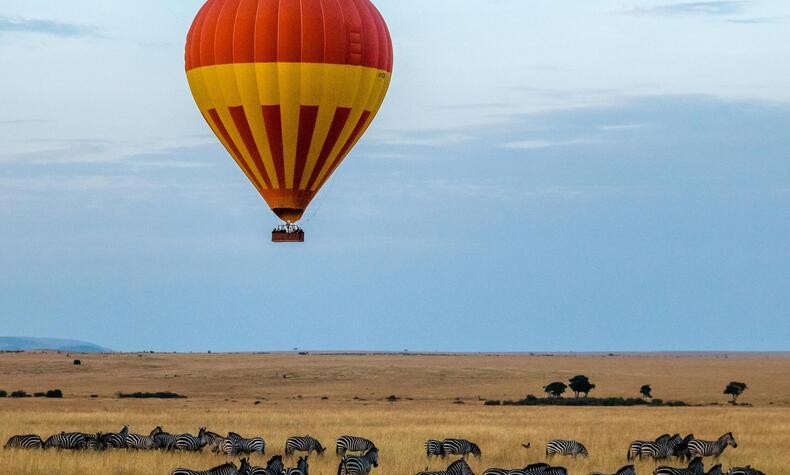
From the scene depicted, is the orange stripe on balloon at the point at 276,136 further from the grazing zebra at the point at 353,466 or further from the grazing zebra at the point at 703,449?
the grazing zebra at the point at 703,449

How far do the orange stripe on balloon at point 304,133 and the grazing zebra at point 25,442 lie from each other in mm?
10347

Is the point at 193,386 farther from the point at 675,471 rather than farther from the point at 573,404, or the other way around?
the point at 675,471

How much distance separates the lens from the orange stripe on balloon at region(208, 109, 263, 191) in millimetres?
34094

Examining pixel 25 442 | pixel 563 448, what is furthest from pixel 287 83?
pixel 563 448

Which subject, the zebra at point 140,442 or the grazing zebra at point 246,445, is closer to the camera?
the grazing zebra at point 246,445

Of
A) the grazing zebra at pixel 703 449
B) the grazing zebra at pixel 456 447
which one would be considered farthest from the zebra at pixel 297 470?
the grazing zebra at pixel 703 449

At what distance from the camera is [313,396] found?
69500mm

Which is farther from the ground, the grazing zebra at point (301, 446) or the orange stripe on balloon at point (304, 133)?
the orange stripe on balloon at point (304, 133)

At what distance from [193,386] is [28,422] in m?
40.0

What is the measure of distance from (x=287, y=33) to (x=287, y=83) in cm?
137

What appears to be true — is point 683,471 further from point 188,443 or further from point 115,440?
point 115,440

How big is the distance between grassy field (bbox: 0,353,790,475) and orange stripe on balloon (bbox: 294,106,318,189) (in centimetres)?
769

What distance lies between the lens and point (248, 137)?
33.5 meters

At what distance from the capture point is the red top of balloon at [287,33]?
107ft
